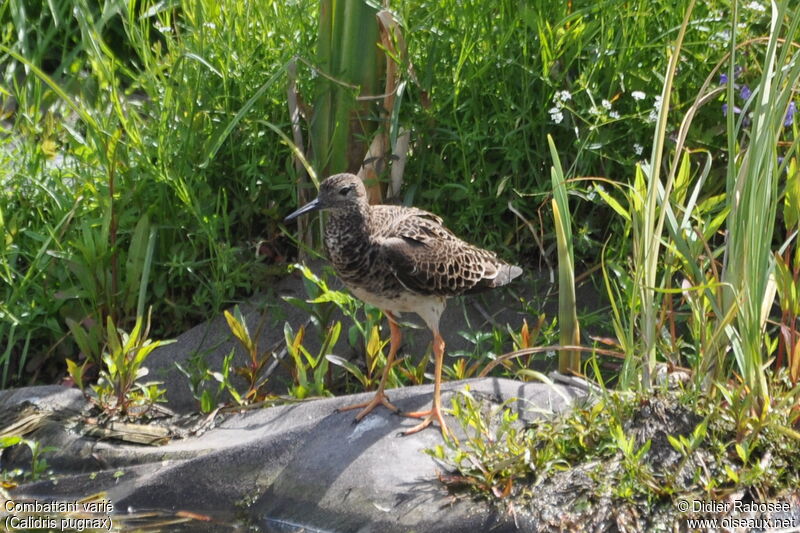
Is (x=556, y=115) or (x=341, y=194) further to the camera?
(x=556, y=115)

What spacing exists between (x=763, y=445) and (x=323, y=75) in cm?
269

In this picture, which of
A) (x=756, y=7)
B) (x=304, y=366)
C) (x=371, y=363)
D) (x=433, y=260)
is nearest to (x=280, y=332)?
(x=304, y=366)

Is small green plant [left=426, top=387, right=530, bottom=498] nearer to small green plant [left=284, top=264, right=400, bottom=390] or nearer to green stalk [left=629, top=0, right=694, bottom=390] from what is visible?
green stalk [left=629, top=0, right=694, bottom=390]

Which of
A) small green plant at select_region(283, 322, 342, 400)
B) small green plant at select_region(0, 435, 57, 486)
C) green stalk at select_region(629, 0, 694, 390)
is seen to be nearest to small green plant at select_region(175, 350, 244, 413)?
small green plant at select_region(283, 322, 342, 400)

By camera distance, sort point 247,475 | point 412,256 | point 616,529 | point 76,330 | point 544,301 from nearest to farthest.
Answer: point 616,529, point 247,475, point 412,256, point 76,330, point 544,301

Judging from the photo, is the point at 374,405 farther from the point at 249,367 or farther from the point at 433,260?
the point at 249,367

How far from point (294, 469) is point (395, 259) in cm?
96

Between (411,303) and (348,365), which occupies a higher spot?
(411,303)

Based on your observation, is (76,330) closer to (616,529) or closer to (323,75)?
(323,75)

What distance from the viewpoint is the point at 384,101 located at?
5.48 metres

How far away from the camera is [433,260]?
4582mm

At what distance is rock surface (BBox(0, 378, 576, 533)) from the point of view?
12.7ft

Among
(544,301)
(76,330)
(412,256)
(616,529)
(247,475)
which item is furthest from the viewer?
(544,301)

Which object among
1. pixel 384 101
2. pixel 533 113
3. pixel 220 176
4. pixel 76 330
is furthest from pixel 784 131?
pixel 76 330
